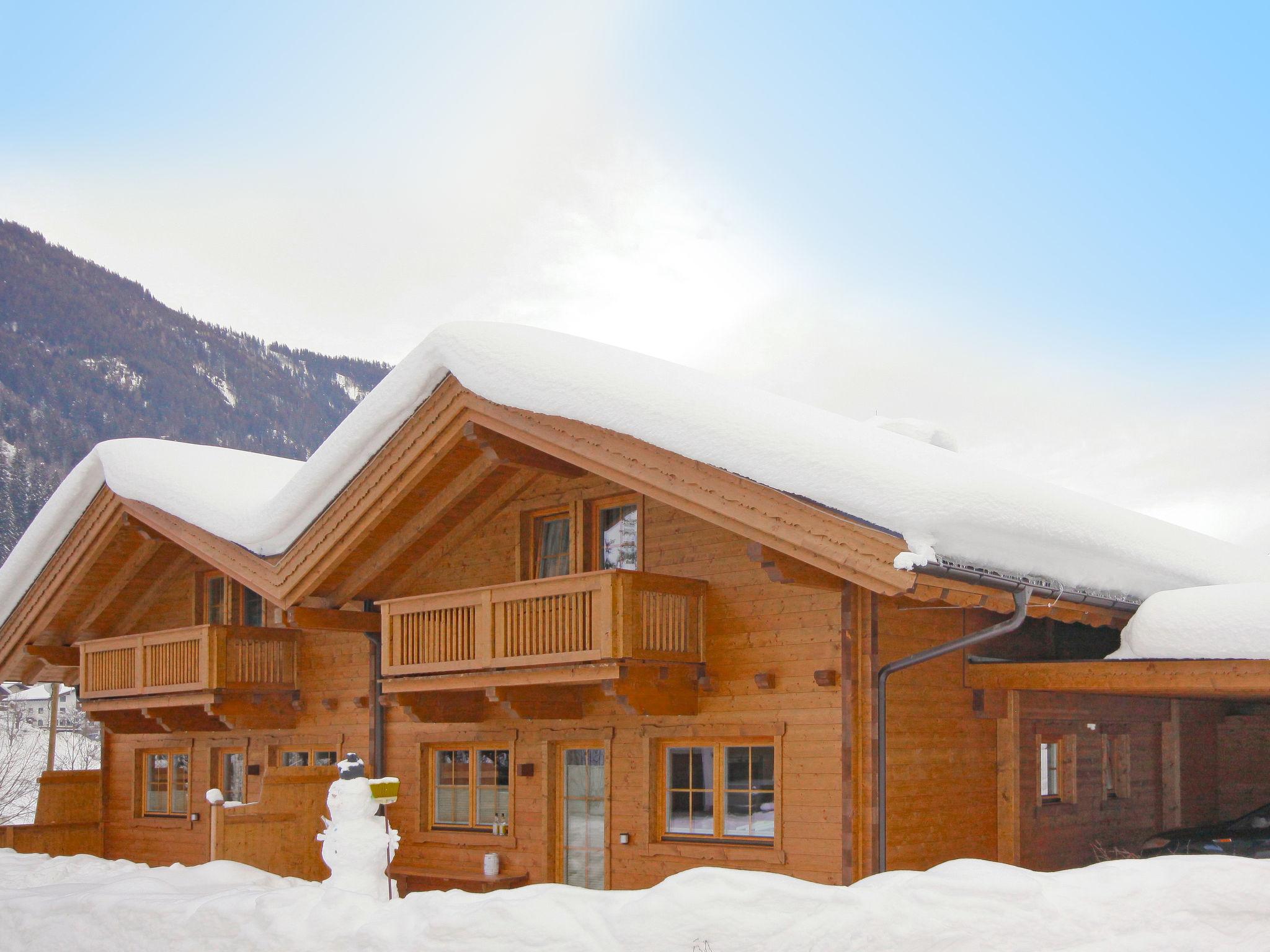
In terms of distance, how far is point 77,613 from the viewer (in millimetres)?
20125

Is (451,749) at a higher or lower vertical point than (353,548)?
lower

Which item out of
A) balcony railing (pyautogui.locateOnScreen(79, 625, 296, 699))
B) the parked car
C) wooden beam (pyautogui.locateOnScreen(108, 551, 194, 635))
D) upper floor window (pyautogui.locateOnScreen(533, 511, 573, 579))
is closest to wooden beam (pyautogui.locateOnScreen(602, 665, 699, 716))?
upper floor window (pyautogui.locateOnScreen(533, 511, 573, 579))

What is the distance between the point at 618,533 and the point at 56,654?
10.8 m

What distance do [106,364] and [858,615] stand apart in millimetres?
110919

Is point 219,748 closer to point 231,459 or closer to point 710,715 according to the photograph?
point 231,459

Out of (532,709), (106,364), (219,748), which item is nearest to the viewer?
(532,709)

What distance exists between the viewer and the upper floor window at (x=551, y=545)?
14516 millimetres

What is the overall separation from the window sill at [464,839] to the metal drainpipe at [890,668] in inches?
183

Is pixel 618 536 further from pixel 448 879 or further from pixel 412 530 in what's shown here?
pixel 448 879

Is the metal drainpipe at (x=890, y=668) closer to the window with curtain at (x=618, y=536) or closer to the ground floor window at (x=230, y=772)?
the window with curtain at (x=618, y=536)

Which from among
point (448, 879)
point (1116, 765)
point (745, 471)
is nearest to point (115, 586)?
point (448, 879)

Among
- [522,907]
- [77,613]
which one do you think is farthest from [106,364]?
[522,907]

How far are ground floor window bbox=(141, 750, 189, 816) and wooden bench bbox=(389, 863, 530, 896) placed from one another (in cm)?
526

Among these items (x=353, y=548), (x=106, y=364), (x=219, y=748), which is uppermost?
(x=106, y=364)
